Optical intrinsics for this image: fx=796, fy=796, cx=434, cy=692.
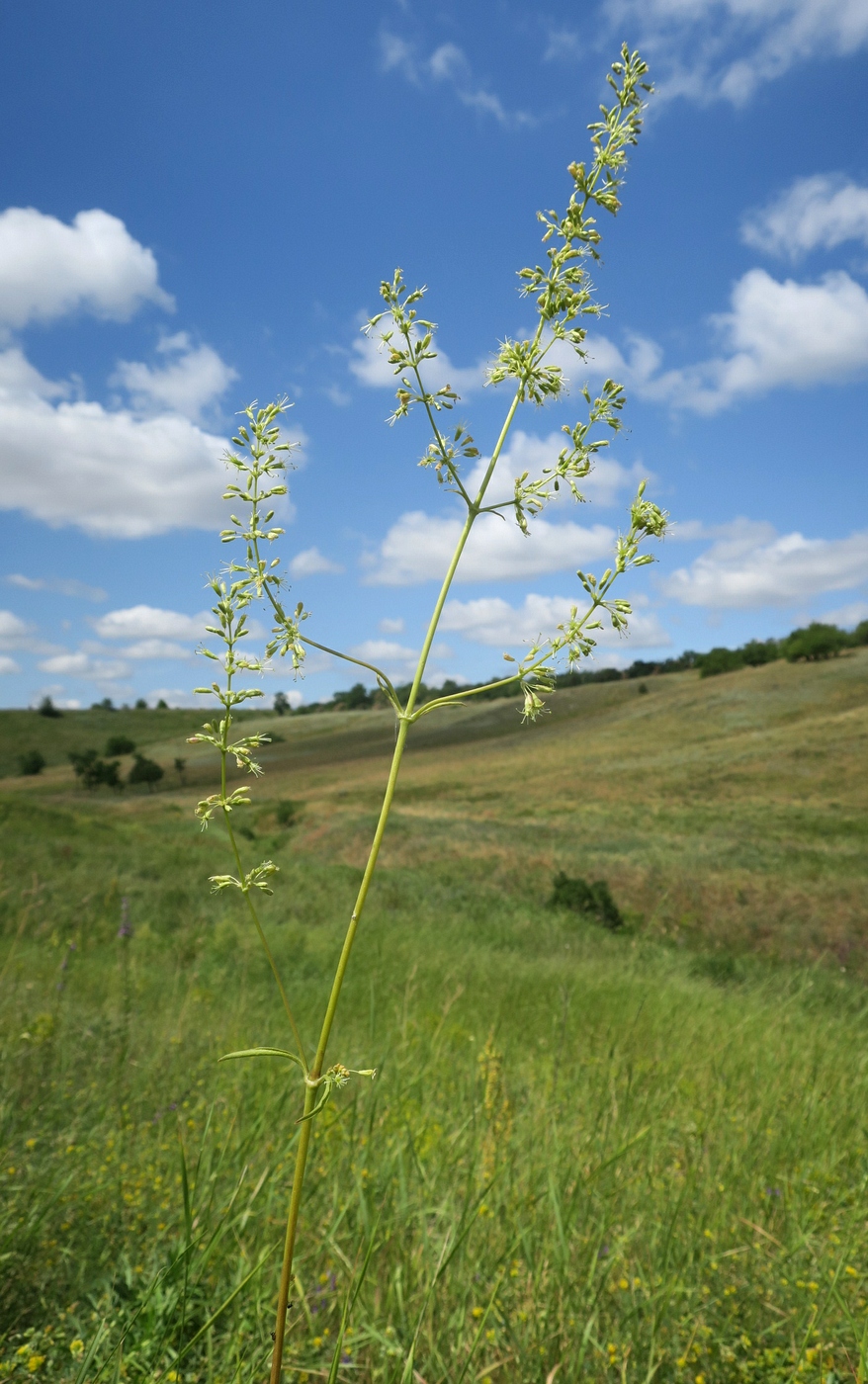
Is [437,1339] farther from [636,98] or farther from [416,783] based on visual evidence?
[416,783]

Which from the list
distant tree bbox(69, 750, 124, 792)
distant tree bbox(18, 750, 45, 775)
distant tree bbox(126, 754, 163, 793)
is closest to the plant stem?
distant tree bbox(126, 754, 163, 793)

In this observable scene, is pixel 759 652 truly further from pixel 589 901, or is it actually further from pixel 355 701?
pixel 589 901

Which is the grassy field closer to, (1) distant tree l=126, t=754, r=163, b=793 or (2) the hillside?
(2) the hillside

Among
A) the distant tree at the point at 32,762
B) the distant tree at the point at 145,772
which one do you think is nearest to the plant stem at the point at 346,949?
the distant tree at the point at 145,772

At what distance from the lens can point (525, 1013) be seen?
7613 mm

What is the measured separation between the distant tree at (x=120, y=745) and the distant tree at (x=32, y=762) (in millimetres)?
5737

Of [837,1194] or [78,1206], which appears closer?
[78,1206]

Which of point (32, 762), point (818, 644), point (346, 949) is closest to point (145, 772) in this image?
point (32, 762)

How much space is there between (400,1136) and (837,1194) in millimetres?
1944

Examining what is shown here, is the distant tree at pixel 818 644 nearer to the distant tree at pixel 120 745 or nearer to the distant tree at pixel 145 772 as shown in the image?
the distant tree at pixel 145 772

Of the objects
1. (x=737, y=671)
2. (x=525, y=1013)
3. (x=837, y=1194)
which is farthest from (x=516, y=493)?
(x=737, y=671)

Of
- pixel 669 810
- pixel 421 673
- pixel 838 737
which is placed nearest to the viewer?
pixel 421 673

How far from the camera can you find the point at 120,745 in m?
76.1

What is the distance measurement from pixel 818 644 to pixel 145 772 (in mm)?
58450
